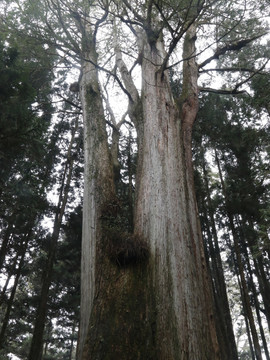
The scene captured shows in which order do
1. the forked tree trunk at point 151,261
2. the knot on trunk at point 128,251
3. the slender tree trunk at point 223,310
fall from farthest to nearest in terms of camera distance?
the slender tree trunk at point 223,310 → the knot on trunk at point 128,251 → the forked tree trunk at point 151,261

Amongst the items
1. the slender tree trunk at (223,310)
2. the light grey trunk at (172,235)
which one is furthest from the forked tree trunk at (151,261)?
the slender tree trunk at (223,310)

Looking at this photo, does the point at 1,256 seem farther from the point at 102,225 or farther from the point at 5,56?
the point at 102,225

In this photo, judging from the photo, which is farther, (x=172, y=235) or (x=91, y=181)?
(x=91, y=181)

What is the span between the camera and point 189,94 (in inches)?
168

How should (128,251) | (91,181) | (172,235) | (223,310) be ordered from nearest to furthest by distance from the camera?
(128,251) < (172,235) < (91,181) < (223,310)

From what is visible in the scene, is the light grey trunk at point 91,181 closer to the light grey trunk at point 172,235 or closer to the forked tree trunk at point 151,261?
the forked tree trunk at point 151,261

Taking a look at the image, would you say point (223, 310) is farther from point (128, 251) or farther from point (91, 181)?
point (128, 251)

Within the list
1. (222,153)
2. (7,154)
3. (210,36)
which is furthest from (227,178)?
(7,154)

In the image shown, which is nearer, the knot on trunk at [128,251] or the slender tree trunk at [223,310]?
the knot on trunk at [128,251]

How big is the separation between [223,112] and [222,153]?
189 cm

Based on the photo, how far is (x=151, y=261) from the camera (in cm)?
255

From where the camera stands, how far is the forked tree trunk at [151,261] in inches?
83.2

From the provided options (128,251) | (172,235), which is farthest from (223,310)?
(128,251)

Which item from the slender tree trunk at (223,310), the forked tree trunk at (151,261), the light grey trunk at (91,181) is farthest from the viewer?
the slender tree trunk at (223,310)
